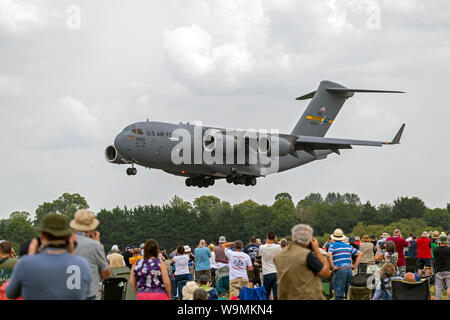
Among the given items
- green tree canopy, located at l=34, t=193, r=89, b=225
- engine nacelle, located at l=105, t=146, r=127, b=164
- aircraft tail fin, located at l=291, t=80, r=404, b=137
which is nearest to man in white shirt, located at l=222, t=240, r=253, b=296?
engine nacelle, located at l=105, t=146, r=127, b=164

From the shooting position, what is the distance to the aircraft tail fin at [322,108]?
35000 mm

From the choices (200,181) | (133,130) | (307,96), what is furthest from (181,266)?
(307,96)

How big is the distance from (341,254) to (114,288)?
3.88 meters

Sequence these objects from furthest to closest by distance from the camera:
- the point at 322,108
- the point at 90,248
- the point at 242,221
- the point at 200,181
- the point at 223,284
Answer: the point at 242,221, the point at 322,108, the point at 200,181, the point at 223,284, the point at 90,248

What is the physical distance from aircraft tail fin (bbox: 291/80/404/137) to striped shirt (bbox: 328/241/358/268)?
22.8m

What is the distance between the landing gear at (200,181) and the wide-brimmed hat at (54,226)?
86.2 ft

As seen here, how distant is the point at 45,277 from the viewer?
584 centimetres

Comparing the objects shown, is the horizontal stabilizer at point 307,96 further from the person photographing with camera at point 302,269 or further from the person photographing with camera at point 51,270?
the person photographing with camera at point 51,270

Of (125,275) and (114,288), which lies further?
(125,275)

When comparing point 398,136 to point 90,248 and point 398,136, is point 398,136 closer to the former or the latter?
point 398,136

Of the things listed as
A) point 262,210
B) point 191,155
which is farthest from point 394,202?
point 191,155

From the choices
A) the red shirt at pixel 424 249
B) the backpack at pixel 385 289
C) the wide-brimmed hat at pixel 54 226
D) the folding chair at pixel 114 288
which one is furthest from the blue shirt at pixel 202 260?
the wide-brimmed hat at pixel 54 226
